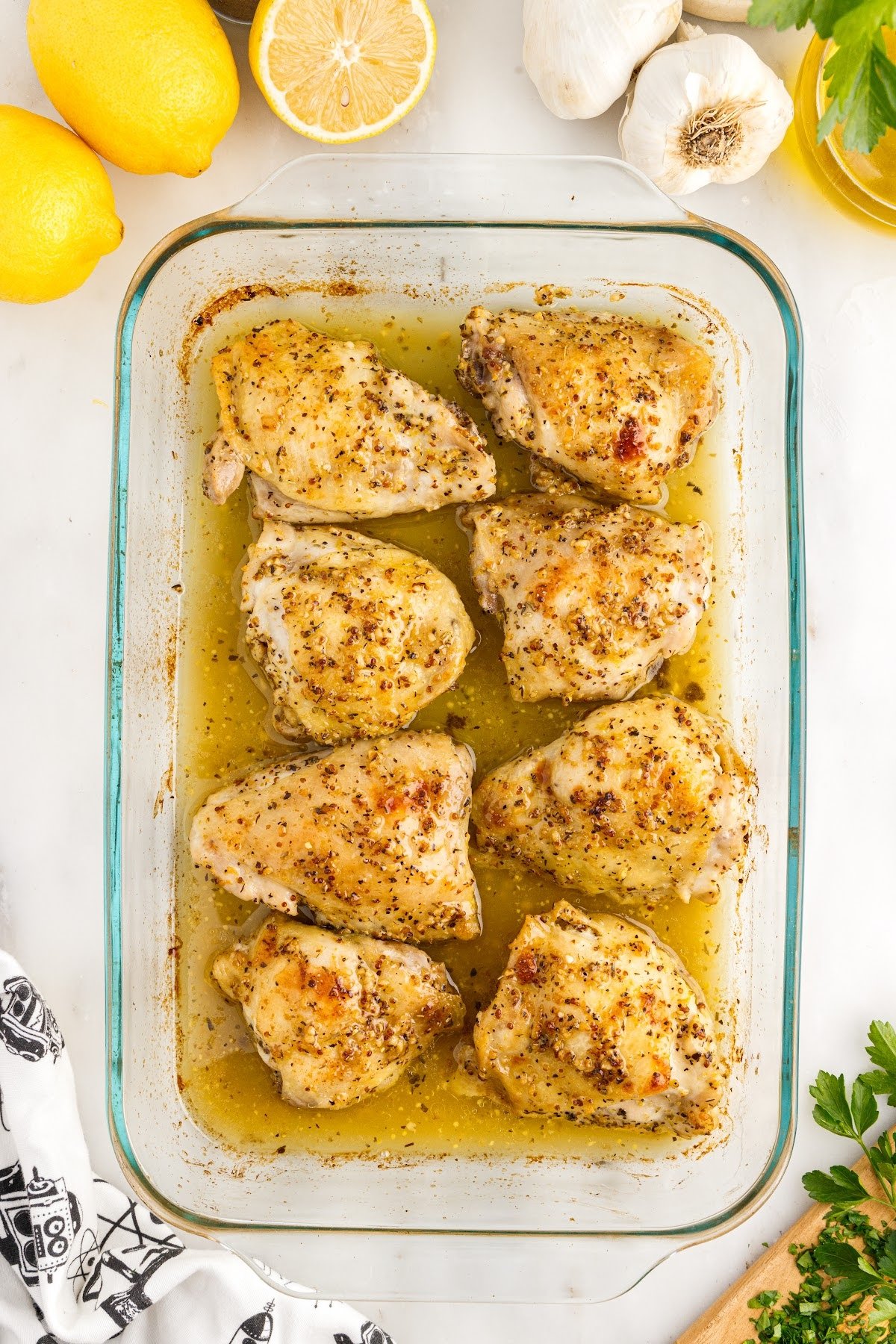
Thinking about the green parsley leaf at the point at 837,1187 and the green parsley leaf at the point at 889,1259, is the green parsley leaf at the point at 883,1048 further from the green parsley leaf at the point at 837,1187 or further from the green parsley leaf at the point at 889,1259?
the green parsley leaf at the point at 889,1259

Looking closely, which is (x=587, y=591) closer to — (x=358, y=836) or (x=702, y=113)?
(x=358, y=836)

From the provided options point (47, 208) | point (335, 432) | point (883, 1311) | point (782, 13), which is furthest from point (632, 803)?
point (47, 208)

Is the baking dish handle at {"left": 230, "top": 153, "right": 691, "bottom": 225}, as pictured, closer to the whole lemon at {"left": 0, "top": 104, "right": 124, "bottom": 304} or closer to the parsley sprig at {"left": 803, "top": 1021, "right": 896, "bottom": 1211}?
the whole lemon at {"left": 0, "top": 104, "right": 124, "bottom": 304}

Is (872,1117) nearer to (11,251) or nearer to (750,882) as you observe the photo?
(750,882)

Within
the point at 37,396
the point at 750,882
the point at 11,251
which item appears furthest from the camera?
the point at 37,396

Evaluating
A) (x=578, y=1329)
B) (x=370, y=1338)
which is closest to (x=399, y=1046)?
(x=370, y=1338)

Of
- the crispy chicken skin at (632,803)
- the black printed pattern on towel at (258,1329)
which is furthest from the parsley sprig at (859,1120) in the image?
the black printed pattern on towel at (258,1329)
